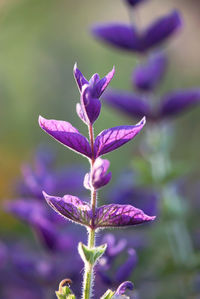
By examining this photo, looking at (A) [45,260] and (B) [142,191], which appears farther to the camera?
(B) [142,191]

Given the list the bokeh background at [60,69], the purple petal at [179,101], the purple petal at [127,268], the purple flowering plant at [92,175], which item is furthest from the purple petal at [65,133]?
the bokeh background at [60,69]

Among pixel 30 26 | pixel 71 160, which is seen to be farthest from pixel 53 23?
pixel 71 160

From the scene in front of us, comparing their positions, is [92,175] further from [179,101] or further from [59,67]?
[59,67]

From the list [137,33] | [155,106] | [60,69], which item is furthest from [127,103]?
[60,69]

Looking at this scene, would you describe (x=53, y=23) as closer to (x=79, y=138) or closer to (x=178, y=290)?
(x=178, y=290)

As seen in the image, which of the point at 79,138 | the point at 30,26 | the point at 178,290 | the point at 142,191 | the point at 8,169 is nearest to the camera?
the point at 79,138

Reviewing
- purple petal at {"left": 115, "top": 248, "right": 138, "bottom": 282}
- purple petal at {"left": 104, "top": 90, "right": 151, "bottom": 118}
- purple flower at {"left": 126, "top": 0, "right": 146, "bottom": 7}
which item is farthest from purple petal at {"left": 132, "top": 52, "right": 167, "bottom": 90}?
purple petal at {"left": 115, "top": 248, "right": 138, "bottom": 282}

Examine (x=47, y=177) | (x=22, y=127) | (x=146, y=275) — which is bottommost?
(x=146, y=275)
